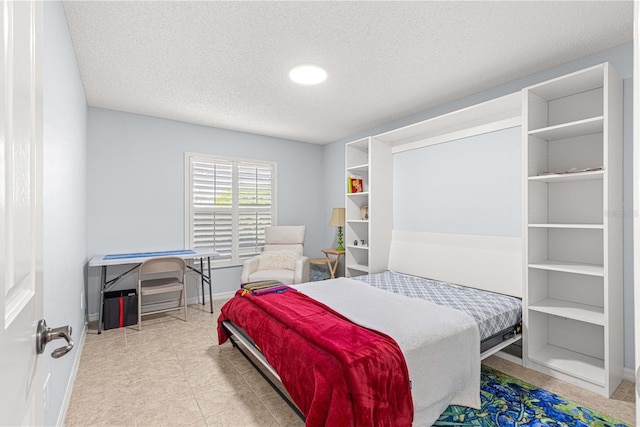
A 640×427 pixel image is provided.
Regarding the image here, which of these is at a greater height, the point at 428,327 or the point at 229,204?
the point at 229,204

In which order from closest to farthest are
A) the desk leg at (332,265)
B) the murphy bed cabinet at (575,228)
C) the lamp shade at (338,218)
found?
1. the murphy bed cabinet at (575,228)
2. the desk leg at (332,265)
3. the lamp shade at (338,218)

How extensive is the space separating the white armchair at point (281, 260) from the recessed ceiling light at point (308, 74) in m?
2.30

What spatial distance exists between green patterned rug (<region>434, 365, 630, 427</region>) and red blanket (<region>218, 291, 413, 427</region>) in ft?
1.87

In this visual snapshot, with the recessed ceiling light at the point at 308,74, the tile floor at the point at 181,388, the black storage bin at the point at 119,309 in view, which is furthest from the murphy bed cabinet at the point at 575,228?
the black storage bin at the point at 119,309

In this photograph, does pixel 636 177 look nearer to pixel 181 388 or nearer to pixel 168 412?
pixel 168 412

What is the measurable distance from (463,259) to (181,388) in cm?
286

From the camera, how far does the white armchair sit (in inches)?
163

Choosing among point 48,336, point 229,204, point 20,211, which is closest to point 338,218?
point 229,204

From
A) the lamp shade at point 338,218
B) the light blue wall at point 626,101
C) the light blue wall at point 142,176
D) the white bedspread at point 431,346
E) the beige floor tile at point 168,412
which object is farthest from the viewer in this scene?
the lamp shade at point 338,218

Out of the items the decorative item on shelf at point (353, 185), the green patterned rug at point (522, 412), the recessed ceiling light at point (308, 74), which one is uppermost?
the recessed ceiling light at point (308, 74)

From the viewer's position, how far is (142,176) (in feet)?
13.4

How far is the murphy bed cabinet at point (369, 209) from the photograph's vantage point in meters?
4.07

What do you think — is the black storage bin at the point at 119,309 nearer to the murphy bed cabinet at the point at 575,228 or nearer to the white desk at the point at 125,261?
the white desk at the point at 125,261

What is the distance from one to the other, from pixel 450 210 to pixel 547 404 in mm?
1992
